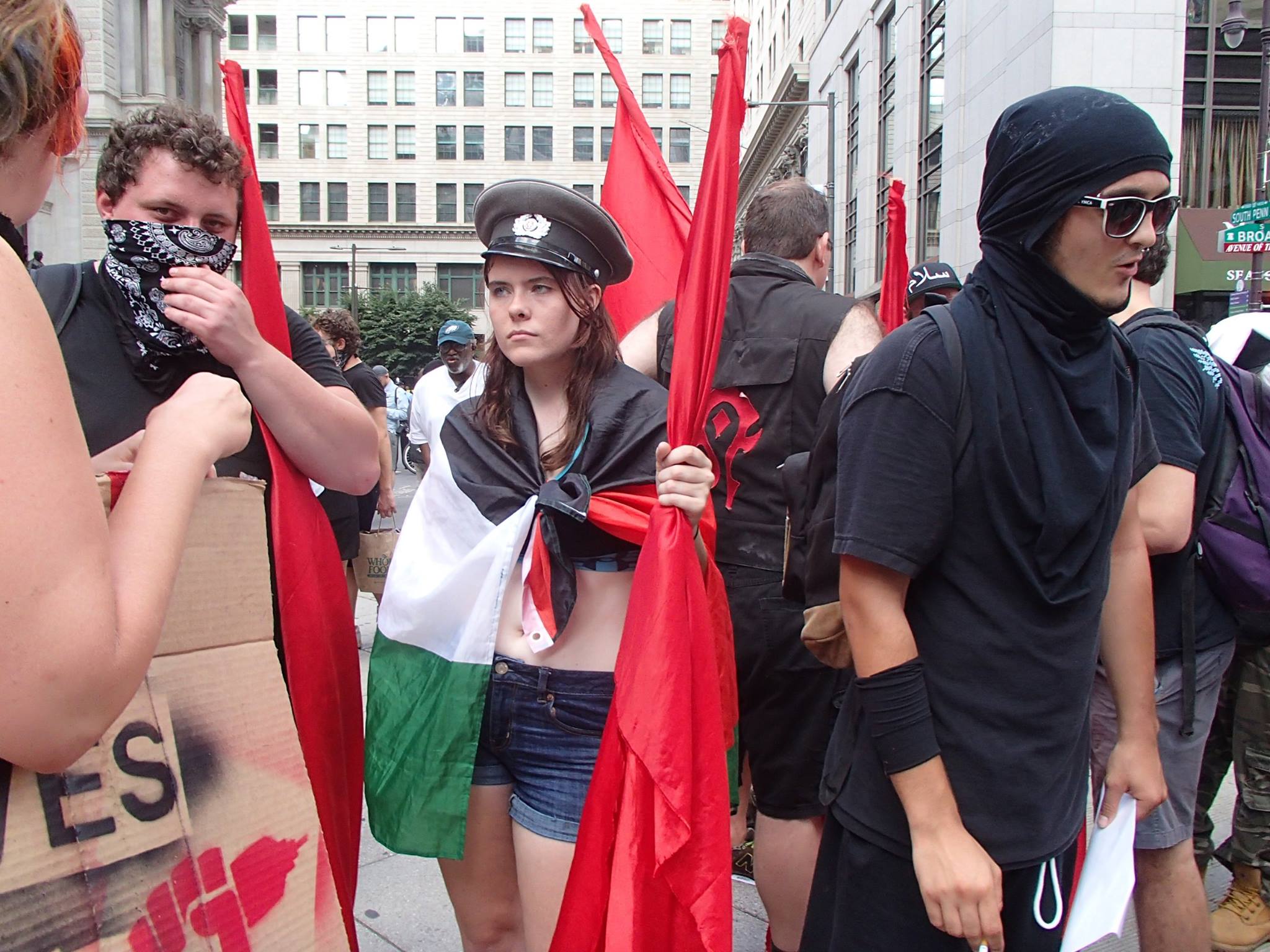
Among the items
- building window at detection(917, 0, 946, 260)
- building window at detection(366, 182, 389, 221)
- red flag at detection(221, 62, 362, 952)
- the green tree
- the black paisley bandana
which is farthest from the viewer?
building window at detection(366, 182, 389, 221)

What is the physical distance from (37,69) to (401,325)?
6234cm

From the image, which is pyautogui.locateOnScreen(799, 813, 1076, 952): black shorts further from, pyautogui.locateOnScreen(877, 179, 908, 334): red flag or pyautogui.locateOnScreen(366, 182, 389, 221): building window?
pyautogui.locateOnScreen(366, 182, 389, 221): building window

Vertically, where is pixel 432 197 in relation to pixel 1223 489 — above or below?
above

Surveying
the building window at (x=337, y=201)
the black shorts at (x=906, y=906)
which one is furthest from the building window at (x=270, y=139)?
the black shorts at (x=906, y=906)

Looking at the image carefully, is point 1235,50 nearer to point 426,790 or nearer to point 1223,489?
point 1223,489

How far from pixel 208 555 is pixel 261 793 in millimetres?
335

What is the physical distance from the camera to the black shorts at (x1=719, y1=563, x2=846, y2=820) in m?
2.70

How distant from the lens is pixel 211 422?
1298mm

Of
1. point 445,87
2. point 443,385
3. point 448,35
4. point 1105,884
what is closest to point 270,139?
point 445,87

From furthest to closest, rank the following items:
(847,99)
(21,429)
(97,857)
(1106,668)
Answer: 1. (847,99)
2. (1106,668)
3. (97,857)
4. (21,429)

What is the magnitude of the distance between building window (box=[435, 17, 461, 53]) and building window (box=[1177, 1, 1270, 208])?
61.9 m

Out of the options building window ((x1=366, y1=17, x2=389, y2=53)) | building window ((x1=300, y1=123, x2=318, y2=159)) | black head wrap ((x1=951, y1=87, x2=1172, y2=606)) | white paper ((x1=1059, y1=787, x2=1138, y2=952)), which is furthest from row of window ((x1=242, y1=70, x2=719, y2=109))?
white paper ((x1=1059, y1=787, x2=1138, y2=952))

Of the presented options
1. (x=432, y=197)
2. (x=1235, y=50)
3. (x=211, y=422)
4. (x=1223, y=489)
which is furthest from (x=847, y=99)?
(x=432, y=197)

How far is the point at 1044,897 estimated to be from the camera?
1.69 meters
